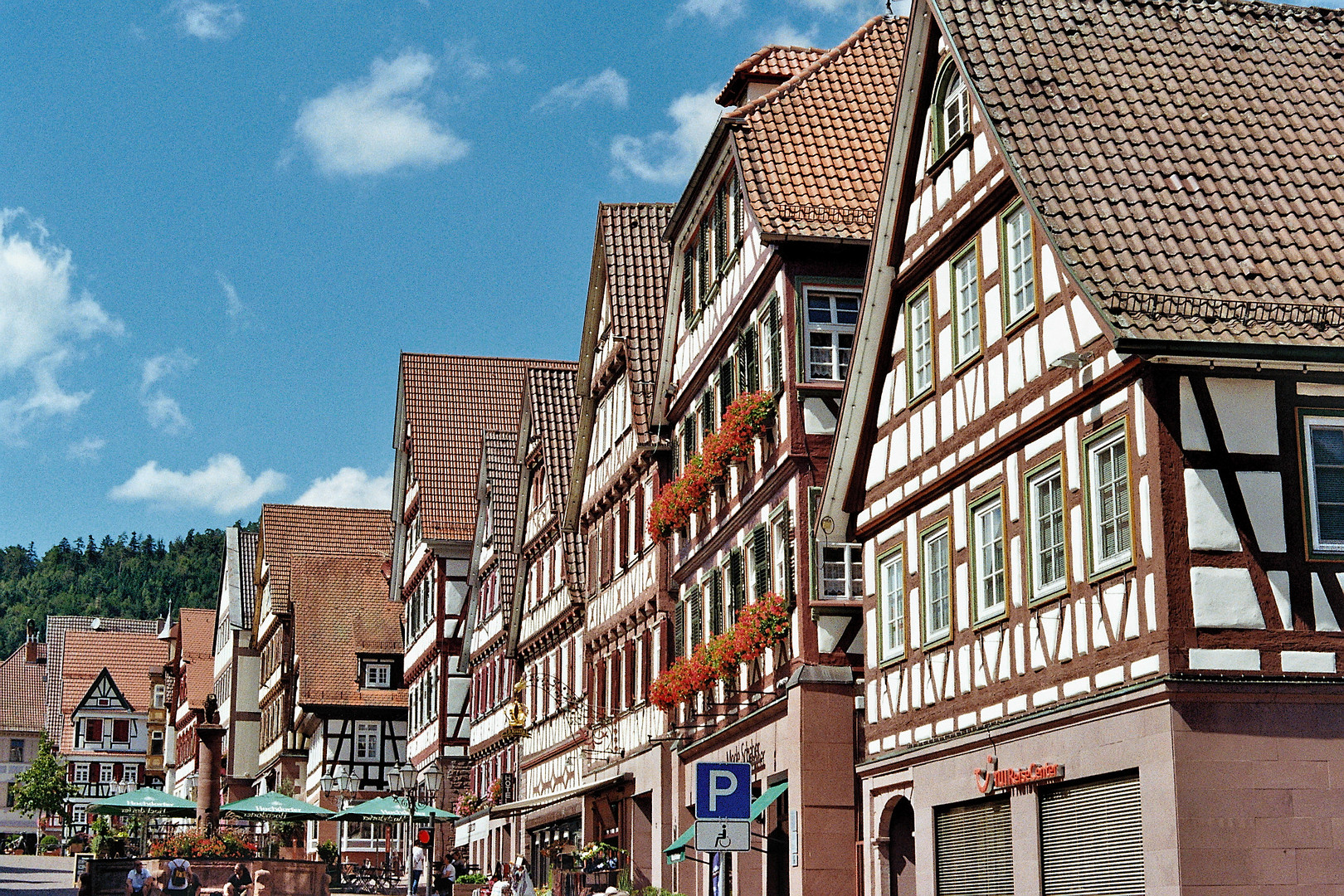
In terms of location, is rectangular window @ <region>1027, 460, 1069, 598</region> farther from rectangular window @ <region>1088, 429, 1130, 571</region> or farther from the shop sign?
the shop sign

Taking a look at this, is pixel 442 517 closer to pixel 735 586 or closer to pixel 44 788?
pixel 735 586

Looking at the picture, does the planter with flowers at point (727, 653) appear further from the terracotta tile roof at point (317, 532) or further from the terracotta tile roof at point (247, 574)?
the terracotta tile roof at point (247, 574)

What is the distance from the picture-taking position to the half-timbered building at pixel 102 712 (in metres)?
133

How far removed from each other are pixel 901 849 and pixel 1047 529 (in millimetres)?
5873

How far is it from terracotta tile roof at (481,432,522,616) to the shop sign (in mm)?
30374

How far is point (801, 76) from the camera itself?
2794 cm

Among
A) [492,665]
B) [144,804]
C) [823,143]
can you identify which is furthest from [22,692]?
[823,143]

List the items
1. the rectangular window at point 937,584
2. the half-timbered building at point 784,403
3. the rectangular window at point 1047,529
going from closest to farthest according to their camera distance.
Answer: the rectangular window at point 1047,529 → the rectangular window at point 937,584 → the half-timbered building at point 784,403

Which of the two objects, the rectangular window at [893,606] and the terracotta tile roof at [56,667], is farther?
the terracotta tile roof at [56,667]

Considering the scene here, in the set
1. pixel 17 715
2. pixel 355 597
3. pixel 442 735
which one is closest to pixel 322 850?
pixel 442 735

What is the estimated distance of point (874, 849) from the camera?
2248cm

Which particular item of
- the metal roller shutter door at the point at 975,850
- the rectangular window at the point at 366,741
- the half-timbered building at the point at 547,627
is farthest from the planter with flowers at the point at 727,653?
the rectangular window at the point at 366,741

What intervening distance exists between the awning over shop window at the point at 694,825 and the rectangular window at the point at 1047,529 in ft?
18.1

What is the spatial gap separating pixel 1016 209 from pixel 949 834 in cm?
664
